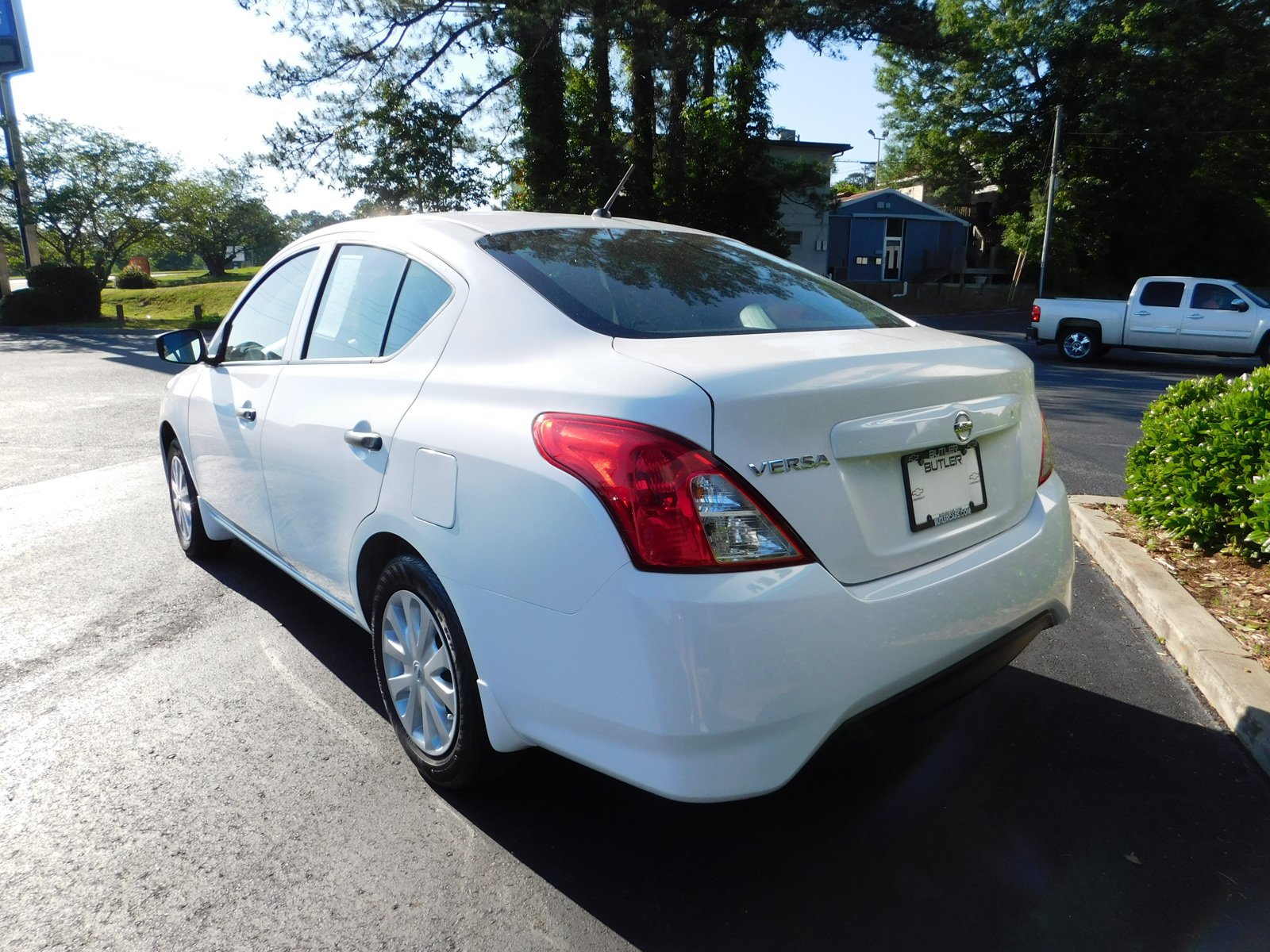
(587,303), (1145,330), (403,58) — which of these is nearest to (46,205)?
(403,58)

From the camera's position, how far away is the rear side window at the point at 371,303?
9.53ft

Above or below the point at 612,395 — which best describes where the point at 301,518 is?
below

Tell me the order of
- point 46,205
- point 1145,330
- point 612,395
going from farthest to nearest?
point 46,205, point 1145,330, point 612,395

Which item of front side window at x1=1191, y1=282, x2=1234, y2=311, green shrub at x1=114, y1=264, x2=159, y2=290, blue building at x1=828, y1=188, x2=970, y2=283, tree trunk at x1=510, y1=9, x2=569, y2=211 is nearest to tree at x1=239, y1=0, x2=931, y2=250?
tree trunk at x1=510, y1=9, x2=569, y2=211

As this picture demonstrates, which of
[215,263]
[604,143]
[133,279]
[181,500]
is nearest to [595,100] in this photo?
[604,143]

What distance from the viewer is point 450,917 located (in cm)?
226

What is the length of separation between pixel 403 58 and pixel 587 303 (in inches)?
845

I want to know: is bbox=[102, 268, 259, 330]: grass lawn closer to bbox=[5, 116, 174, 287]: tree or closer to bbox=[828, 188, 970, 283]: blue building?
bbox=[5, 116, 174, 287]: tree

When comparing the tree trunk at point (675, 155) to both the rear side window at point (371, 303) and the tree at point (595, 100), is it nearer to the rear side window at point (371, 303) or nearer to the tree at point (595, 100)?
the tree at point (595, 100)

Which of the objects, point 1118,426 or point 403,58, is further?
point 403,58

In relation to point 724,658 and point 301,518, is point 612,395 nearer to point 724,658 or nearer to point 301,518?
point 724,658

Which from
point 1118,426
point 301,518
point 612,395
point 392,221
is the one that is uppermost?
point 392,221

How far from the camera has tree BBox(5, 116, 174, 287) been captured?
3219 centimetres

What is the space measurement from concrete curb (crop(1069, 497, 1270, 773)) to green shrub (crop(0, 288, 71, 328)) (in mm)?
29675
